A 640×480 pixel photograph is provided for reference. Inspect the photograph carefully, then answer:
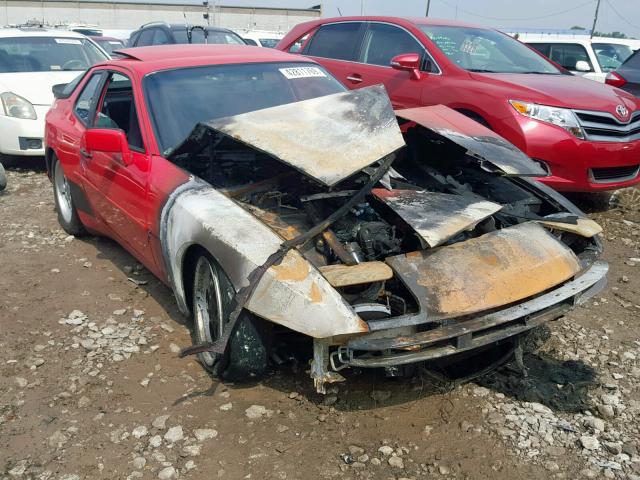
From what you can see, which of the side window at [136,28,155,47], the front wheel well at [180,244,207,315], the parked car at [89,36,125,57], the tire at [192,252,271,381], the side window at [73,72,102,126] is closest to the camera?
the tire at [192,252,271,381]

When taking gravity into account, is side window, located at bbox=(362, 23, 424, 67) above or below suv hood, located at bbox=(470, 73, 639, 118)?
above

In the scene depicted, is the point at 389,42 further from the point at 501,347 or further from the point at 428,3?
the point at 428,3

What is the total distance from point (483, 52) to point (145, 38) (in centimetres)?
697

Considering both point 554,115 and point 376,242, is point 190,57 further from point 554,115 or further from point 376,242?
point 554,115

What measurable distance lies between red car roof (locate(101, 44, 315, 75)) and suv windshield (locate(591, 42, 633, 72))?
843 centimetres

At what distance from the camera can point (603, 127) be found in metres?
5.17

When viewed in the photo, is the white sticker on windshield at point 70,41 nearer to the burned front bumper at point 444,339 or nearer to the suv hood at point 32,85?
the suv hood at point 32,85

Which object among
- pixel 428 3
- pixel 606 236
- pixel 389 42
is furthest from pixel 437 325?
pixel 428 3

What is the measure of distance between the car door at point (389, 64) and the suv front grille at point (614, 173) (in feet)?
5.69

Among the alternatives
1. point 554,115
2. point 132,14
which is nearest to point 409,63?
point 554,115

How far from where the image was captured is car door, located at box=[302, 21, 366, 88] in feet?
21.5

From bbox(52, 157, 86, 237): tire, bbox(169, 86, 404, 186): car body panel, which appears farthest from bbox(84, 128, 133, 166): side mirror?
bbox(52, 157, 86, 237): tire

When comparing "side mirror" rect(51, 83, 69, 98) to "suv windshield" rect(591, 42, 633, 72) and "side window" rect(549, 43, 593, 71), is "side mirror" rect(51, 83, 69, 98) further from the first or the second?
"suv windshield" rect(591, 42, 633, 72)

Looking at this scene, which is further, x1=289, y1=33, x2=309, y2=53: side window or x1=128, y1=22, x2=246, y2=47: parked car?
x1=128, y1=22, x2=246, y2=47: parked car
